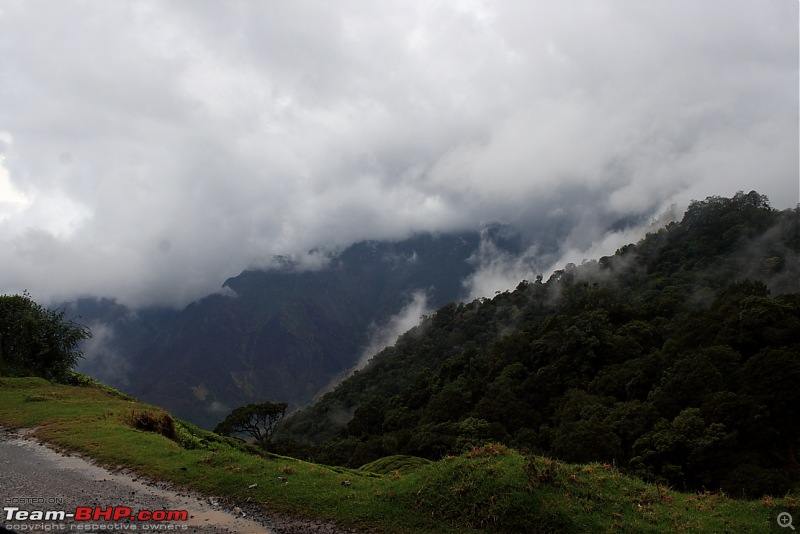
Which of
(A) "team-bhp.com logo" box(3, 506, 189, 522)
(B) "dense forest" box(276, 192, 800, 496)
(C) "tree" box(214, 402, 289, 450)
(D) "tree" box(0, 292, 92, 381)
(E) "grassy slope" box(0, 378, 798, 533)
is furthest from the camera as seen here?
(C) "tree" box(214, 402, 289, 450)

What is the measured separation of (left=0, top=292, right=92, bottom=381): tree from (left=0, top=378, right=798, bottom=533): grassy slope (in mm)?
32950

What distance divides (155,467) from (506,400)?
1831 inches

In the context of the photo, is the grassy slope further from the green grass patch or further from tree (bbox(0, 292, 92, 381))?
tree (bbox(0, 292, 92, 381))

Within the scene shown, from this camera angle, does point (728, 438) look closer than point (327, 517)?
No

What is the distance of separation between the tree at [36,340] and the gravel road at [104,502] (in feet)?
97.8

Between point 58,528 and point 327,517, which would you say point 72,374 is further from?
point 327,517

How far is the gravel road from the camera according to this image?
1035cm

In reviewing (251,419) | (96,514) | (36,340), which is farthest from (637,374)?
(36,340)

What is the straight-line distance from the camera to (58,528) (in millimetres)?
10180

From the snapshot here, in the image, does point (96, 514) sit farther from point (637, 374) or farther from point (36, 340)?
point (637, 374)

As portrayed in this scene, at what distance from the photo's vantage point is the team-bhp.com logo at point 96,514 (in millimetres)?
10695

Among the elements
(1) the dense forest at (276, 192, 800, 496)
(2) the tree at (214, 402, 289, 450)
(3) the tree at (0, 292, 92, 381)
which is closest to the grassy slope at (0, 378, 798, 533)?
(1) the dense forest at (276, 192, 800, 496)

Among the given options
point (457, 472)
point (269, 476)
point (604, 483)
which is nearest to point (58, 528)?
point (269, 476)

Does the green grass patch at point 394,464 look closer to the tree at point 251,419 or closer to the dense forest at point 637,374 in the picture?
the dense forest at point 637,374
